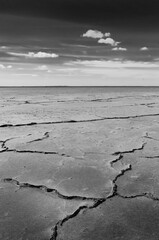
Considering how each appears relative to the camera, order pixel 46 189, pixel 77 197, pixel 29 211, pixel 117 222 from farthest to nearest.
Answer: pixel 46 189 → pixel 77 197 → pixel 29 211 → pixel 117 222

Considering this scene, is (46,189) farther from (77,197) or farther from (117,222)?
(117,222)

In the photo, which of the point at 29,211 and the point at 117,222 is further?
the point at 29,211

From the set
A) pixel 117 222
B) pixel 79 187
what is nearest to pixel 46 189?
pixel 79 187

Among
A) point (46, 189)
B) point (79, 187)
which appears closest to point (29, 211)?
point (46, 189)

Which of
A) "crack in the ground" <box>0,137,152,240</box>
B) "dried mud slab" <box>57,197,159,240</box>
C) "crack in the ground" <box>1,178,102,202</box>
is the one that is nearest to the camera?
"dried mud slab" <box>57,197,159,240</box>

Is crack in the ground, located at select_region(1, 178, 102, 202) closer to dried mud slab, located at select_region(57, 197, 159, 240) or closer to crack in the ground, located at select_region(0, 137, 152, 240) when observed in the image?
crack in the ground, located at select_region(0, 137, 152, 240)

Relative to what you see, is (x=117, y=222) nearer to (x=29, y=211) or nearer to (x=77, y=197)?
(x=77, y=197)

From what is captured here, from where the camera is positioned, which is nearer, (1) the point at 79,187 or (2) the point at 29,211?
(2) the point at 29,211

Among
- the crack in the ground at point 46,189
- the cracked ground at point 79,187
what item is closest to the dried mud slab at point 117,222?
the cracked ground at point 79,187

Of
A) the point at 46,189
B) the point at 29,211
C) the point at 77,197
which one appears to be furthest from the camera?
the point at 46,189

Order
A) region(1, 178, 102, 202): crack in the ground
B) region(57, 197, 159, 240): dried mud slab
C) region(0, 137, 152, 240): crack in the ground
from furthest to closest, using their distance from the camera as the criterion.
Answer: region(1, 178, 102, 202): crack in the ground
region(0, 137, 152, 240): crack in the ground
region(57, 197, 159, 240): dried mud slab

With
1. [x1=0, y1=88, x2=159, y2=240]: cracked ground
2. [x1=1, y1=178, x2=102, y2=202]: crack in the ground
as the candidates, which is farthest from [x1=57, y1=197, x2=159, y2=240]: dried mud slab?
[x1=1, y1=178, x2=102, y2=202]: crack in the ground

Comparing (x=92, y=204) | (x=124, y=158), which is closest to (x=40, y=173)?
(x=92, y=204)

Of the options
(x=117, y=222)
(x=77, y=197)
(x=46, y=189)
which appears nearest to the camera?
(x=117, y=222)
